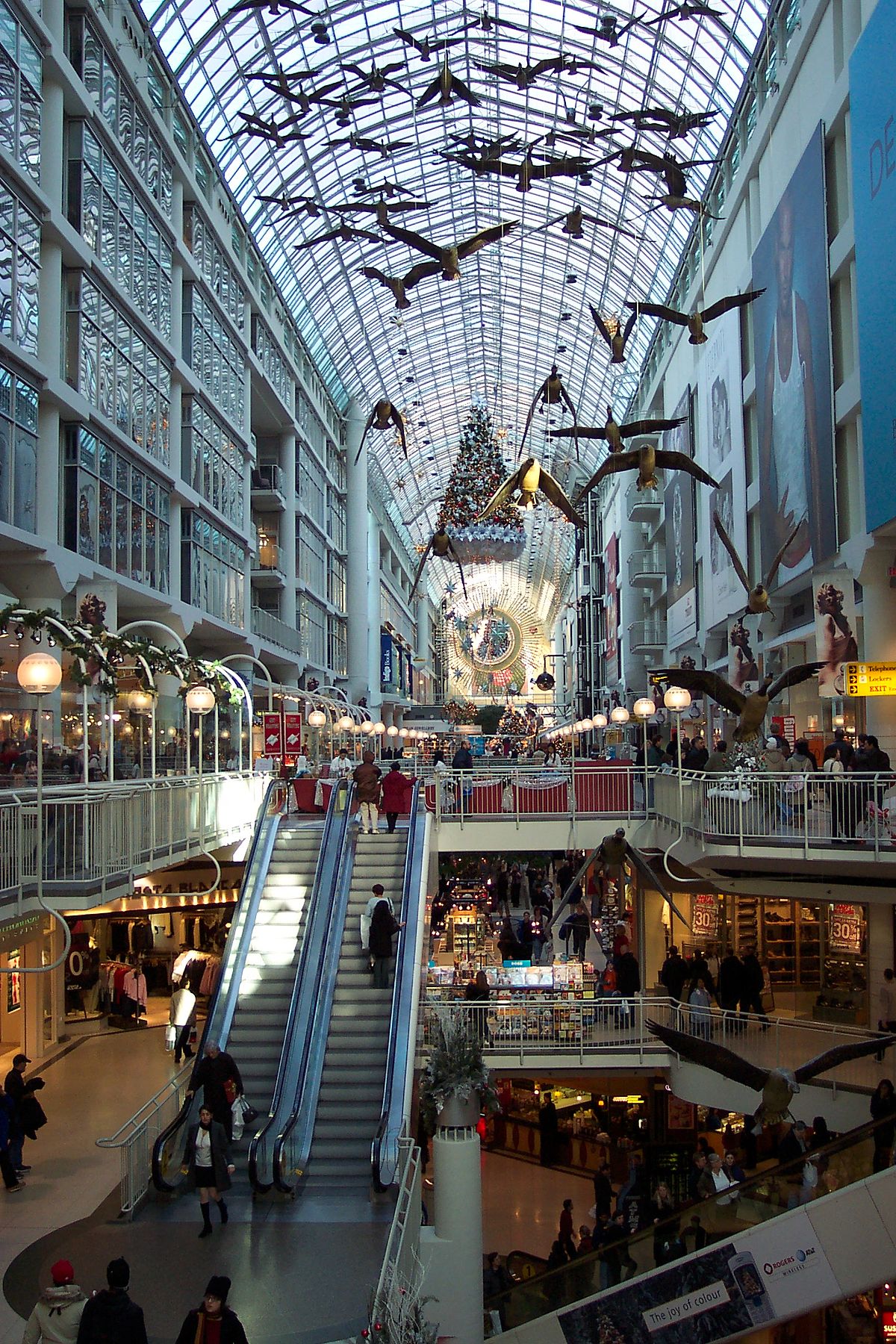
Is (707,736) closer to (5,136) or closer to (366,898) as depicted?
(366,898)

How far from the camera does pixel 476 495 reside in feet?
116

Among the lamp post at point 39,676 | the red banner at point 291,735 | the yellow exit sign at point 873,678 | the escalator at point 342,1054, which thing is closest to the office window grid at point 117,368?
the red banner at point 291,735

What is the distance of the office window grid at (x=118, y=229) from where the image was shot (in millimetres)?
22156

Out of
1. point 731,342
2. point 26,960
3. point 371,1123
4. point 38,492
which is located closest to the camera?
point 371,1123

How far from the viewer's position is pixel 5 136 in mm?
18672

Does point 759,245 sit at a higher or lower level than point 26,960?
higher

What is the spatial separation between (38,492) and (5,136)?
5558 mm

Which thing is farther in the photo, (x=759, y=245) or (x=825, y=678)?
(x=759, y=245)

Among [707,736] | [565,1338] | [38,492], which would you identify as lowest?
[565,1338]

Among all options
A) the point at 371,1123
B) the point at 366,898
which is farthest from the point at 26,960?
the point at 371,1123

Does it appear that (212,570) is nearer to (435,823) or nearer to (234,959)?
(435,823)

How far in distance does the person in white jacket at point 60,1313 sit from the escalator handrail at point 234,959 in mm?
Answer: 4491

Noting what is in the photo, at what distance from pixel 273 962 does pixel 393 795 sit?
4.49 m

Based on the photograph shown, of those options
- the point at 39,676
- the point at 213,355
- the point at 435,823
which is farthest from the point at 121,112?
the point at 39,676
